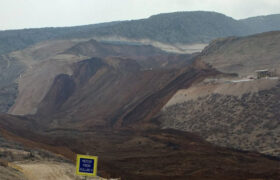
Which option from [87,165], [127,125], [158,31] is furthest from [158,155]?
[158,31]

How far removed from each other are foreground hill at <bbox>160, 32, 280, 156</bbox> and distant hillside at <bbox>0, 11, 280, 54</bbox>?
84478mm

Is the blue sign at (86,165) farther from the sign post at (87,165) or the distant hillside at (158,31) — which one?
the distant hillside at (158,31)

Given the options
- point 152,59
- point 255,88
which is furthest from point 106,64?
point 255,88

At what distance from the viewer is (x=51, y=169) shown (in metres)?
19.1

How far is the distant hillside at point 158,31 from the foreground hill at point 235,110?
277ft

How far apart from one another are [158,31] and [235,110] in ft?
351

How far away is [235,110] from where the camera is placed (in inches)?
1705

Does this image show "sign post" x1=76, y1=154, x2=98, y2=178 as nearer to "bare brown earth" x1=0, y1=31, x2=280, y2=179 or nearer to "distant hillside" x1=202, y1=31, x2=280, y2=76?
"bare brown earth" x1=0, y1=31, x2=280, y2=179

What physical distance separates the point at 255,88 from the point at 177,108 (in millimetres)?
9901

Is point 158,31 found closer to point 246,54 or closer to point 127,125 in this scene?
point 246,54

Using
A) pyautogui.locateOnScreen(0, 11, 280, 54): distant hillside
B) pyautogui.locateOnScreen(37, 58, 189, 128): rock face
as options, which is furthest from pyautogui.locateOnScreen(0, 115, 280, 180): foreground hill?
pyautogui.locateOnScreen(0, 11, 280, 54): distant hillside

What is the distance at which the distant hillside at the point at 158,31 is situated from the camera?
465 feet

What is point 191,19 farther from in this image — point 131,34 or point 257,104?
point 257,104

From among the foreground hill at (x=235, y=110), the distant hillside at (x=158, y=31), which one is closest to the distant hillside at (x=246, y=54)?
the foreground hill at (x=235, y=110)
